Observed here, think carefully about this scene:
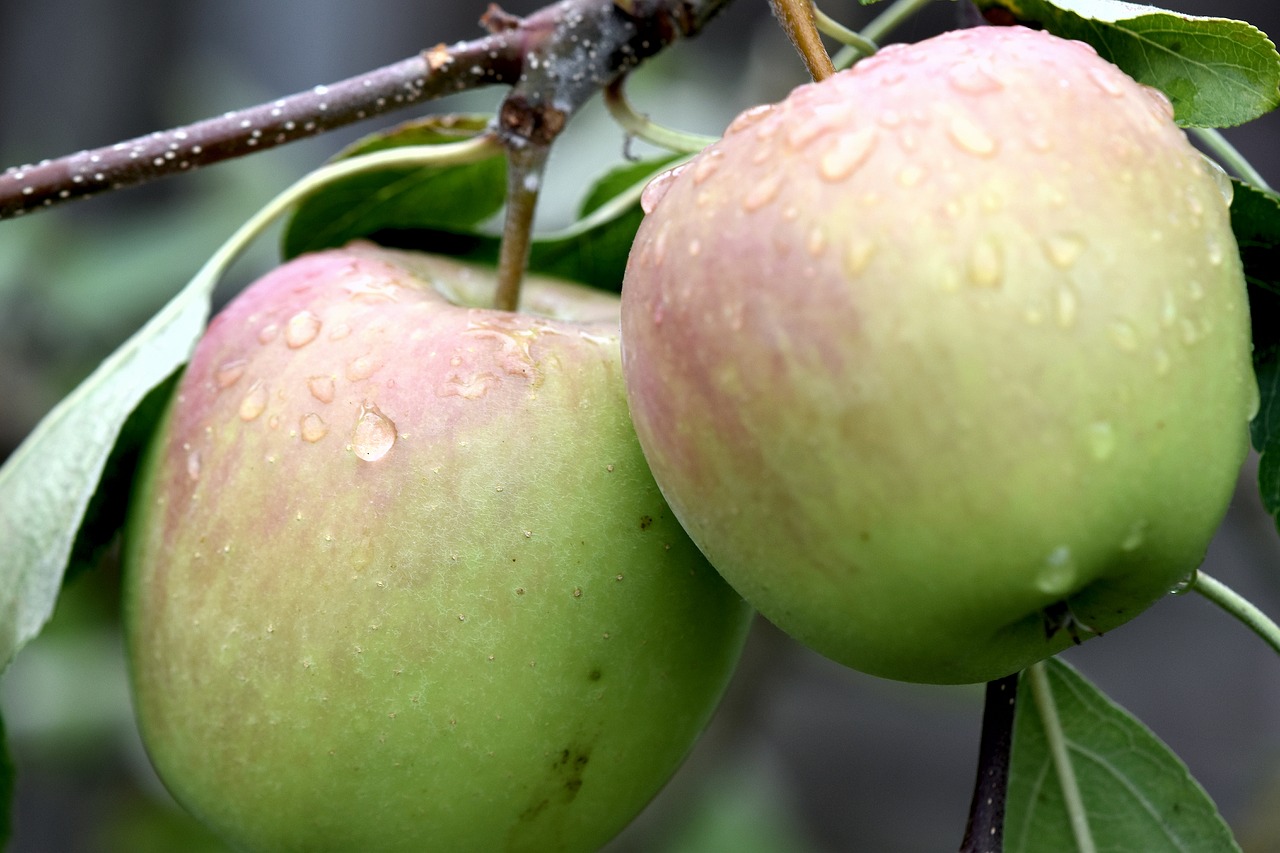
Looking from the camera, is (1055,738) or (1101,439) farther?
(1055,738)

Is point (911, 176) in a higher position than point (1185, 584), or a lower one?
higher

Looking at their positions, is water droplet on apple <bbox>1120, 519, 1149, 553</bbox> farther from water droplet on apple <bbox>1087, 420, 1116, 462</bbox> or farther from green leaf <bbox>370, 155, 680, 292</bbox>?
green leaf <bbox>370, 155, 680, 292</bbox>

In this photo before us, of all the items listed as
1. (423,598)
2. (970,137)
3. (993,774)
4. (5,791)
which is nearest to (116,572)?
(5,791)

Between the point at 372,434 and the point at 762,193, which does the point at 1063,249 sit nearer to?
the point at 762,193

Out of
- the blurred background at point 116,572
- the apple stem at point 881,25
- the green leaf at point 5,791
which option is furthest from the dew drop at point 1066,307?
the blurred background at point 116,572

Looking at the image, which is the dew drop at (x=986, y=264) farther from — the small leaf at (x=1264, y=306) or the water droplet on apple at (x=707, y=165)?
the small leaf at (x=1264, y=306)

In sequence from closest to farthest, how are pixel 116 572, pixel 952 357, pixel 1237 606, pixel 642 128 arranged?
pixel 952 357, pixel 1237 606, pixel 642 128, pixel 116 572
